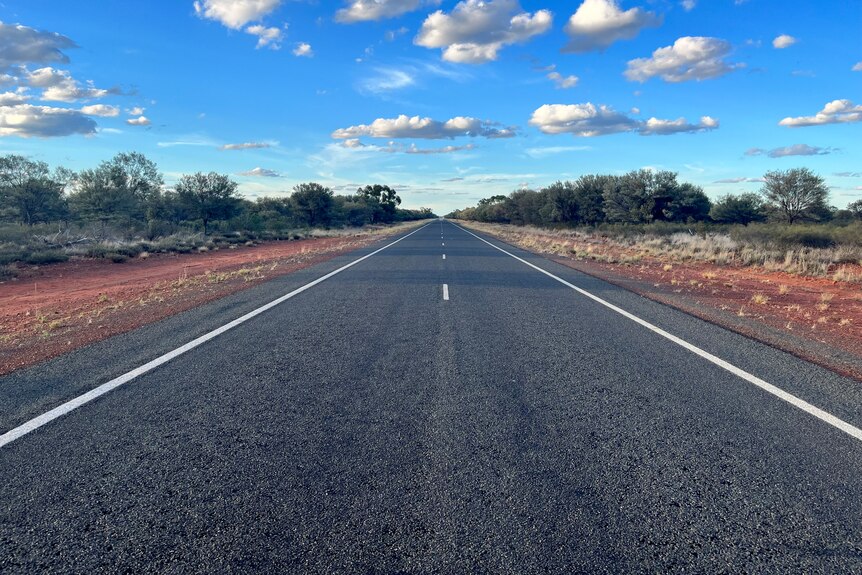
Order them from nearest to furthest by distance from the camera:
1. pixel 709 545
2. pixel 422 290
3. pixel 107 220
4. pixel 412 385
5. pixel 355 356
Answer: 1. pixel 709 545
2. pixel 412 385
3. pixel 355 356
4. pixel 422 290
5. pixel 107 220

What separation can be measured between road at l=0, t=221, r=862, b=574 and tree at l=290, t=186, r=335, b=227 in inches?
2480

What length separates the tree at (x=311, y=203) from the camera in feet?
226

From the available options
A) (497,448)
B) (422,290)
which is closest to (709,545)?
(497,448)

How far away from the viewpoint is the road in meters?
2.99

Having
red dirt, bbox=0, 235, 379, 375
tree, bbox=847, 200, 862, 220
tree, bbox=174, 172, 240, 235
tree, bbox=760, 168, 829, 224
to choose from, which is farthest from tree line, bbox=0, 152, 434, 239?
tree, bbox=847, 200, 862, 220

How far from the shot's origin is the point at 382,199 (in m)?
142

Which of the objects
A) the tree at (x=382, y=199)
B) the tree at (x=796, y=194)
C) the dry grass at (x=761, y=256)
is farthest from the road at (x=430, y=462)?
the tree at (x=382, y=199)

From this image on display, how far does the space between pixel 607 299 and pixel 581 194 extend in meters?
58.0

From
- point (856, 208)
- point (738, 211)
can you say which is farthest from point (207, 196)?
point (856, 208)

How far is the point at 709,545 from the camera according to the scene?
3076mm

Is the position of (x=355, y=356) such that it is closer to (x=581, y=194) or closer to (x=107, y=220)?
(x=107, y=220)

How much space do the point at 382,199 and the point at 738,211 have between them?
333 feet

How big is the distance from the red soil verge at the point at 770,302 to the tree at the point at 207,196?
36.3m

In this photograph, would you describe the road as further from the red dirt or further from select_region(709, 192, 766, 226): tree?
select_region(709, 192, 766, 226): tree
